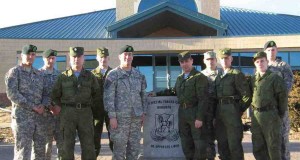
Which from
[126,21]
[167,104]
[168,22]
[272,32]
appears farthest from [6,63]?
[167,104]

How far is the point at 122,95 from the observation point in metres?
6.43

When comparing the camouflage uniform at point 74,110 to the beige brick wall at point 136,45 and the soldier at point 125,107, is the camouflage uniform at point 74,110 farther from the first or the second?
the beige brick wall at point 136,45

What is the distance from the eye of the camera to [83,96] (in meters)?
6.10

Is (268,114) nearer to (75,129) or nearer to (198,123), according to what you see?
(198,123)

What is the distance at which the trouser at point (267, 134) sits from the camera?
604cm

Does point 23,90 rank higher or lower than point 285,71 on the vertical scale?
lower

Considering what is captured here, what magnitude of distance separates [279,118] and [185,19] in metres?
16.2

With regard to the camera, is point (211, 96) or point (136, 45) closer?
point (211, 96)

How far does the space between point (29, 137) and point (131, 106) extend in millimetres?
1673

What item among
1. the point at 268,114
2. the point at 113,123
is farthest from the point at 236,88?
the point at 113,123

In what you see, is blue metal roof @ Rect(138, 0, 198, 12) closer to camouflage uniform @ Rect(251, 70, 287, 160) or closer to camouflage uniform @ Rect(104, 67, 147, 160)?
camouflage uniform @ Rect(104, 67, 147, 160)

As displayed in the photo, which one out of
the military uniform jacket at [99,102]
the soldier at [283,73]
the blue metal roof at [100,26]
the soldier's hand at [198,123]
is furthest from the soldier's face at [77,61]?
the blue metal roof at [100,26]

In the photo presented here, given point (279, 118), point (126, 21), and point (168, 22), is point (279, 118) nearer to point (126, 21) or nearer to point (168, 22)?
point (126, 21)

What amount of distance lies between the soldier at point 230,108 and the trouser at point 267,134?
0.98 ft
